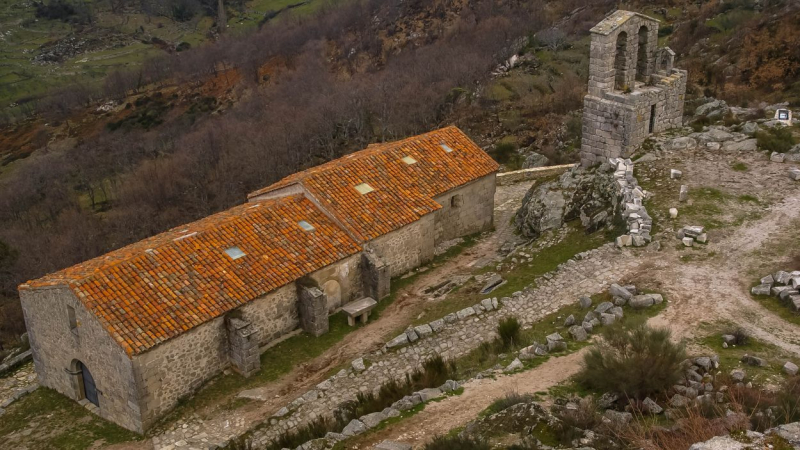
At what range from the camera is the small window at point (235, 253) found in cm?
1917

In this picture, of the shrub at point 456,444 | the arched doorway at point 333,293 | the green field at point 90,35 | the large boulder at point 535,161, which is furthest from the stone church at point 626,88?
the green field at point 90,35

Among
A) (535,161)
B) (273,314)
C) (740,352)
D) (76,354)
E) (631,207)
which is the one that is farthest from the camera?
(535,161)

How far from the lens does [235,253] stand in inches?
760

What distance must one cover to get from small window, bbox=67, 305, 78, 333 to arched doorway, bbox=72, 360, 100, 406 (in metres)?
1.01

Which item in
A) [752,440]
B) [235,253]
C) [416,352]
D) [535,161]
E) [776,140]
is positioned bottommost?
[535,161]

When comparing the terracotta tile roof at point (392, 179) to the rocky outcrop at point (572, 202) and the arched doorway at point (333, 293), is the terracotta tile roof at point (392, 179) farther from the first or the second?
the rocky outcrop at point (572, 202)

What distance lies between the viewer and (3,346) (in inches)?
1081

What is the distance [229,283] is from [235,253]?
118cm

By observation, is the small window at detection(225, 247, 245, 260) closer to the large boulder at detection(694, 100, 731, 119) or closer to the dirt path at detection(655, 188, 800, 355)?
the dirt path at detection(655, 188, 800, 355)

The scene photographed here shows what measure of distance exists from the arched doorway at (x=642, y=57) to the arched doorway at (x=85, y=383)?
18.7 metres

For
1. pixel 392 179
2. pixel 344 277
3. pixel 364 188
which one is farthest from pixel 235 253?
pixel 392 179

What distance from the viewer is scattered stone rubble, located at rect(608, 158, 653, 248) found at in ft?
61.9

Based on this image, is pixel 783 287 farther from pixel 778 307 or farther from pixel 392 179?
pixel 392 179

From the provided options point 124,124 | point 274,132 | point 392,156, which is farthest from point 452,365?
point 124,124
